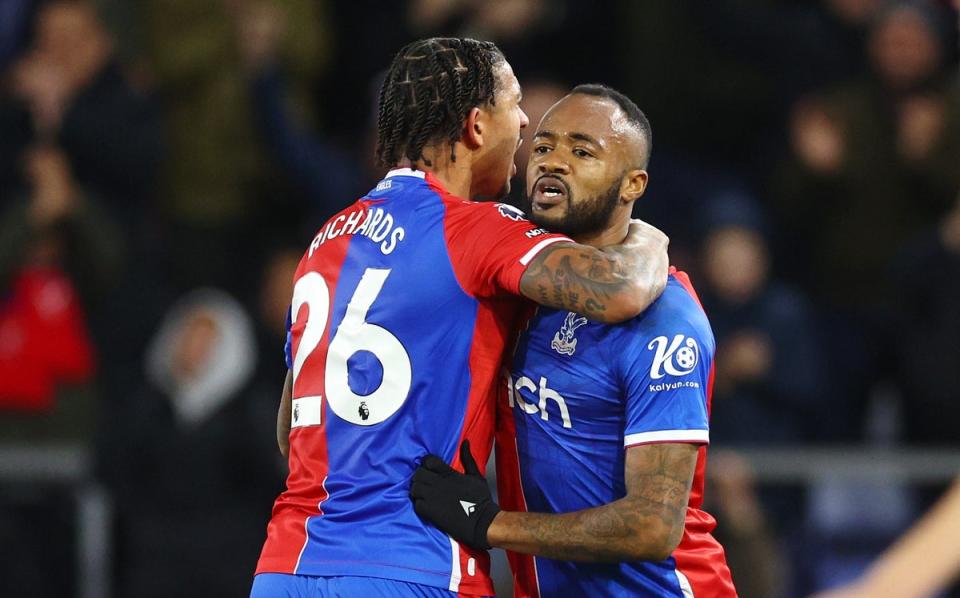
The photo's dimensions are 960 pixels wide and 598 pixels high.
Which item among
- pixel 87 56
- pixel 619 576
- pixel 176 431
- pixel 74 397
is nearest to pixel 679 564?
pixel 619 576

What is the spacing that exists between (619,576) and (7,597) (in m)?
5.13

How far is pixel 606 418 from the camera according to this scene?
415 centimetres

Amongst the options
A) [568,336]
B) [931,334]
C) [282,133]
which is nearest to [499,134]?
[568,336]

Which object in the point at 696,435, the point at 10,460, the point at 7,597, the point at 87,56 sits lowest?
the point at 7,597

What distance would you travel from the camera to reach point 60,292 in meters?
8.93

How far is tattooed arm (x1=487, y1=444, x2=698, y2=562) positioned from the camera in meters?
3.89

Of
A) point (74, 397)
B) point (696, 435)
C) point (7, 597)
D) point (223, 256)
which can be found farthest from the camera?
point (223, 256)

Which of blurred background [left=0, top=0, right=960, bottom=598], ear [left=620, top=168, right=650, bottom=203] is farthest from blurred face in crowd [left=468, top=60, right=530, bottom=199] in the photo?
blurred background [left=0, top=0, right=960, bottom=598]

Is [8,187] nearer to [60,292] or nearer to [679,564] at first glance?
[60,292]

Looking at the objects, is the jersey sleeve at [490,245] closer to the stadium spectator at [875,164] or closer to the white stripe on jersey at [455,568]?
the white stripe on jersey at [455,568]

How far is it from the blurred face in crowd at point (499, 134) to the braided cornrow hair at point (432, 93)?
4 cm

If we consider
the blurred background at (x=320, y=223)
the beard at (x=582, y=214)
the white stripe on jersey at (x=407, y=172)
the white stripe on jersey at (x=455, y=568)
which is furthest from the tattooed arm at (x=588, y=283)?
the blurred background at (x=320, y=223)

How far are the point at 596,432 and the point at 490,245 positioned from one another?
2.00ft

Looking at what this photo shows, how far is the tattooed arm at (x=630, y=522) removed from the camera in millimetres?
3893
